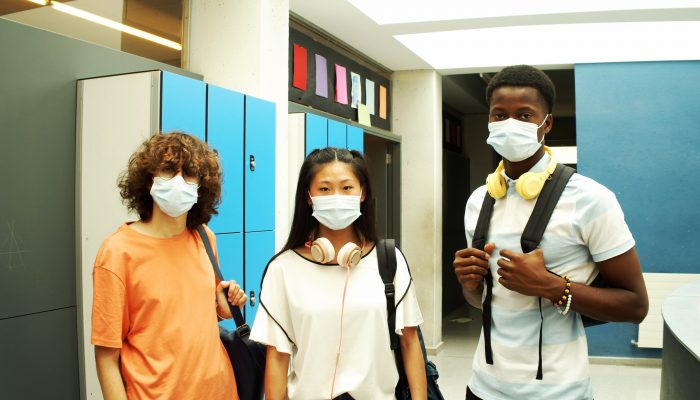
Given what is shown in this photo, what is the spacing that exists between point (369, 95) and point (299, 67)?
1486mm

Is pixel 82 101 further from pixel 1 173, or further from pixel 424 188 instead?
pixel 424 188

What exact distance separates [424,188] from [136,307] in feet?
15.7

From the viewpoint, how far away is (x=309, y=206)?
1.78 meters

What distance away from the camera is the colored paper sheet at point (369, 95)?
5.60 meters

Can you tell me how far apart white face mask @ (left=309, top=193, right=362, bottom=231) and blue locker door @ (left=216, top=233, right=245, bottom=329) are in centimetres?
129

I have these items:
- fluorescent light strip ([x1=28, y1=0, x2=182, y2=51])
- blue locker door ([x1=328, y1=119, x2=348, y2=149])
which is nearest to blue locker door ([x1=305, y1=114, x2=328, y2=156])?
blue locker door ([x1=328, y1=119, x2=348, y2=149])

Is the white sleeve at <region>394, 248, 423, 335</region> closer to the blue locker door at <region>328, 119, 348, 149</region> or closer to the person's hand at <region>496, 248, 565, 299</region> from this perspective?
the person's hand at <region>496, 248, 565, 299</region>

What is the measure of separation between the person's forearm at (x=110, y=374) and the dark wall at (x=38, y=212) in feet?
2.82

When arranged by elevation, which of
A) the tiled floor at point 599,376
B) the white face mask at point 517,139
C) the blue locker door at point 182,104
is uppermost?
the blue locker door at point 182,104

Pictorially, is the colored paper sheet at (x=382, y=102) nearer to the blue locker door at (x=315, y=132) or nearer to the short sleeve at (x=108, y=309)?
the blue locker door at (x=315, y=132)

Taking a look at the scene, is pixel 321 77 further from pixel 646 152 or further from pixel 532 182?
pixel 532 182

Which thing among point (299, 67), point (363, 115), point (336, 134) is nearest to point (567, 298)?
point (336, 134)

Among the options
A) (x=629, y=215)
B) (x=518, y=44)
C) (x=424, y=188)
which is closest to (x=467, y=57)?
(x=518, y=44)

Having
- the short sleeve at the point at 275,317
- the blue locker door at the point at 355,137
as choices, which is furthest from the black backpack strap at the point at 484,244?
the blue locker door at the point at 355,137
